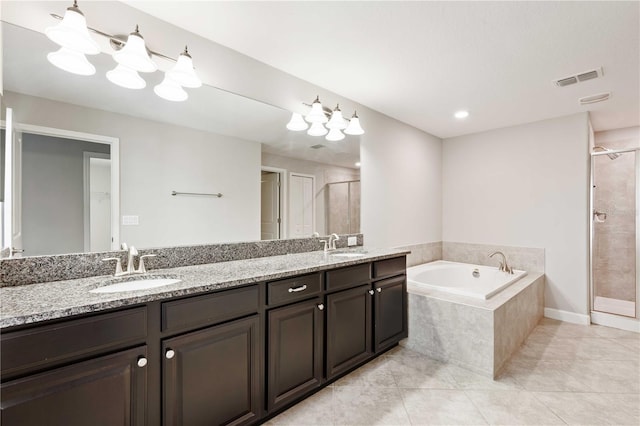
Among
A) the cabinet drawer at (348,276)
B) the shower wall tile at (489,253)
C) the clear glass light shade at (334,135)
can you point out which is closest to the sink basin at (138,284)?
the cabinet drawer at (348,276)

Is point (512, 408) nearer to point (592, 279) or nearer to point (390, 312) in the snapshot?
point (390, 312)

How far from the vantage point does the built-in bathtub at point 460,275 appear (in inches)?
132

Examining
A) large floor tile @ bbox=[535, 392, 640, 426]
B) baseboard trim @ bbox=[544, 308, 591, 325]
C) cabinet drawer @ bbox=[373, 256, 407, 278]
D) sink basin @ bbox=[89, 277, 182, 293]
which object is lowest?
large floor tile @ bbox=[535, 392, 640, 426]

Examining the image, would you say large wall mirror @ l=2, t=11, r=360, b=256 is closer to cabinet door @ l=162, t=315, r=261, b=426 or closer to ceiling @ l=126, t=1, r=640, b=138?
ceiling @ l=126, t=1, r=640, b=138

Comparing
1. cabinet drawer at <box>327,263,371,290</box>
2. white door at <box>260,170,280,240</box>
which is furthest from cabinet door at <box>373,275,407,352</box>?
white door at <box>260,170,280,240</box>

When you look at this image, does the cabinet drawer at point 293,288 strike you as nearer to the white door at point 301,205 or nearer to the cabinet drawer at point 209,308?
the cabinet drawer at point 209,308

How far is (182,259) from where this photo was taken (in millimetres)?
1831

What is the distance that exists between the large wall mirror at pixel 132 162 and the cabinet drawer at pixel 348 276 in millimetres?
624

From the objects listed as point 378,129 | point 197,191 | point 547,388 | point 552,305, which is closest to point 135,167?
point 197,191

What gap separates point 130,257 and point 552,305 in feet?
14.3

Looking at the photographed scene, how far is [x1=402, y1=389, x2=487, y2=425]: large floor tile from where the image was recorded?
1764 mm

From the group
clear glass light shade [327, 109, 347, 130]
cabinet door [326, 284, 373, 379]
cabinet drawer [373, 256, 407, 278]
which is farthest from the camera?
clear glass light shade [327, 109, 347, 130]

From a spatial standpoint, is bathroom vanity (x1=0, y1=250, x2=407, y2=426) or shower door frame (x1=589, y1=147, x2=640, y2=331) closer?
bathroom vanity (x1=0, y1=250, x2=407, y2=426)

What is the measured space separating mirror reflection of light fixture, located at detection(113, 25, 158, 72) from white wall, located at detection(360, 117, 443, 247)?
2070 mm
